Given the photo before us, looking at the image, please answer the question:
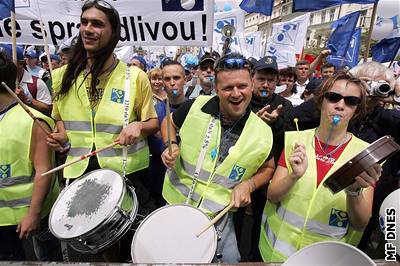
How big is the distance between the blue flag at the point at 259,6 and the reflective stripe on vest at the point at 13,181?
4468mm

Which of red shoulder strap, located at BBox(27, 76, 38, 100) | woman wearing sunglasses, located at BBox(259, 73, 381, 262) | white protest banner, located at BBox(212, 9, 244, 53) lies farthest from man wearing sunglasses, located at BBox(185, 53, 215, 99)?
white protest banner, located at BBox(212, 9, 244, 53)

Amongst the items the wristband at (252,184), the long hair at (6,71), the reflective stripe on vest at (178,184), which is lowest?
the reflective stripe on vest at (178,184)

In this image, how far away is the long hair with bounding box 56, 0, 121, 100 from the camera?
89.0 inches

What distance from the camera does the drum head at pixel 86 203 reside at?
192 centimetres

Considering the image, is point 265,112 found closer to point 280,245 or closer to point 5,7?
point 280,245

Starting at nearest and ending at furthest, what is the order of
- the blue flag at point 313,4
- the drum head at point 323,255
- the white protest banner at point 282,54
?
the drum head at point 323,255 < the blue flag at point 313,4 < the white protest banner at point 282,54

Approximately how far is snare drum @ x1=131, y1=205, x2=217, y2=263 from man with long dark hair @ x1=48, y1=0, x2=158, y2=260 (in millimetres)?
499

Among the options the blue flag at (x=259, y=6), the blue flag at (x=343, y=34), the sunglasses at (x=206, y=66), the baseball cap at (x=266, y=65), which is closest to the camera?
the baseball cap at (x=266, y=65)

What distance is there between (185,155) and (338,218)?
106cm

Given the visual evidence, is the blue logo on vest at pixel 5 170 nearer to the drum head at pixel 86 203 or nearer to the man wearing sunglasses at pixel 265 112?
the drum head at pixel 86 203

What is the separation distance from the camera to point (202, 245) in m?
1.87

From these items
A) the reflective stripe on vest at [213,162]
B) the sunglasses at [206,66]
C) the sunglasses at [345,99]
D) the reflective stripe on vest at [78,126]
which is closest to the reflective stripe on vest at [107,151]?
the reflective stripe on vest at [78,126]

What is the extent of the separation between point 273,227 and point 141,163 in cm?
108

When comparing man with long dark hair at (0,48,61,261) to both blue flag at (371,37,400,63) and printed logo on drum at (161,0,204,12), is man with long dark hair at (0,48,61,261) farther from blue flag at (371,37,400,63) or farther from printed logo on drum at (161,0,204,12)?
blue flag at (371,37,400,63)
